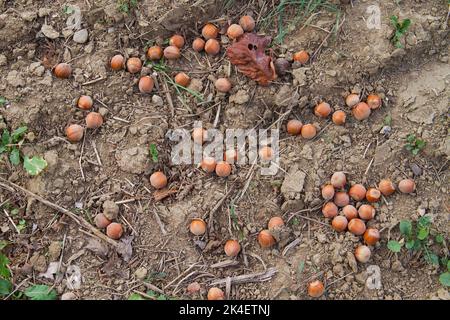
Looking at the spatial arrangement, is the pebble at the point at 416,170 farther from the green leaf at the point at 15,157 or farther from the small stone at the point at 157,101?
the green leaf at the point at 15,157

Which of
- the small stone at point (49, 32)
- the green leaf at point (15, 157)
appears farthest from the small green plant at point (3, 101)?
the small stone at point (49, 32)

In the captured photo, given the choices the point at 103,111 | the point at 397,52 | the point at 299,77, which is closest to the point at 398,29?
the point at 397,52

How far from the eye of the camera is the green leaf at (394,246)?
3682mm

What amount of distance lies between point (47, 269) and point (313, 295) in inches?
67.7

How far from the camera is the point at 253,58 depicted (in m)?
3.99

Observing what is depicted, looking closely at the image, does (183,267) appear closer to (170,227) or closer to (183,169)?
(170,227)

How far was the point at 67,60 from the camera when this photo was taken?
4125mm

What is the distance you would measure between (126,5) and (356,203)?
7.11ft

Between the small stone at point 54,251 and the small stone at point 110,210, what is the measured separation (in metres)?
0.36

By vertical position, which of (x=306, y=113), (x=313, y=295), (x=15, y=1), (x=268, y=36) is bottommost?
(x=313, y=295)

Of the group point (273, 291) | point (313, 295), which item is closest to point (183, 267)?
point (273, 291)

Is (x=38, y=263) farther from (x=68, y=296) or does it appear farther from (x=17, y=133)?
(x=17, y=133)
